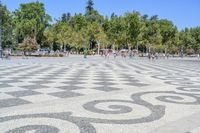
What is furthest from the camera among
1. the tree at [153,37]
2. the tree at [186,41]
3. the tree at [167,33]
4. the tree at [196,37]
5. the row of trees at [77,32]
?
the tree at [196,37]

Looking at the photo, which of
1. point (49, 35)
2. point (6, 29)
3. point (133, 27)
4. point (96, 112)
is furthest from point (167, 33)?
point (96, 112)

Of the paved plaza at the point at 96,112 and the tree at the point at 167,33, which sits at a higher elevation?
the tree at the point at 167,33

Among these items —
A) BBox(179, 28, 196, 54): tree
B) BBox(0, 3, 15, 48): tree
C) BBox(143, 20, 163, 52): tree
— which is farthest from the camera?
Answer: BBox(179, 28, 196, 54): tree

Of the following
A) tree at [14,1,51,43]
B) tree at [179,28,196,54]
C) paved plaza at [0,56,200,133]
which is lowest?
paved plaza at [0,56,200,133]

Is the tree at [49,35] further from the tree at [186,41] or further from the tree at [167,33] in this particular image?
the tree at [186,41]

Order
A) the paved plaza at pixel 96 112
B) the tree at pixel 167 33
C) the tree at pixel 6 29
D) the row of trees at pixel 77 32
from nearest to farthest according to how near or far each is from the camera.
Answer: the paved plaza at pixel 96 112 < the tree at pixel 6 29 < the row of trees at pixel 77 32 < the tree at pixel 167 33

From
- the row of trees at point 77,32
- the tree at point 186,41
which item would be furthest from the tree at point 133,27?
the tree at point 186,41

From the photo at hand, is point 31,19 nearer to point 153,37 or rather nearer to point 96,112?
point 153,37

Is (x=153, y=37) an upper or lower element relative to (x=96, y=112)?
upper

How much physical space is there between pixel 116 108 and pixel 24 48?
48.7 metres

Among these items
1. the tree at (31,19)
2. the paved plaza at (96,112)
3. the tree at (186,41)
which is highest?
the tree at (31,19)

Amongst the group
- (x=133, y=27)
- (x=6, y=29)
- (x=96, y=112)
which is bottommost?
(x=96, y=112)

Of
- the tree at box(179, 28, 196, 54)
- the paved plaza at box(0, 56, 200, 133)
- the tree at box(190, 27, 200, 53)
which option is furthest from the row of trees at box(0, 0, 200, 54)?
the paved plaza at box(0, 56, 200, 133)

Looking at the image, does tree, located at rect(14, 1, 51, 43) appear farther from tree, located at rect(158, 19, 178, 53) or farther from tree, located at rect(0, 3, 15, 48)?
tree, located at rect(158, 19, 178, 53)
